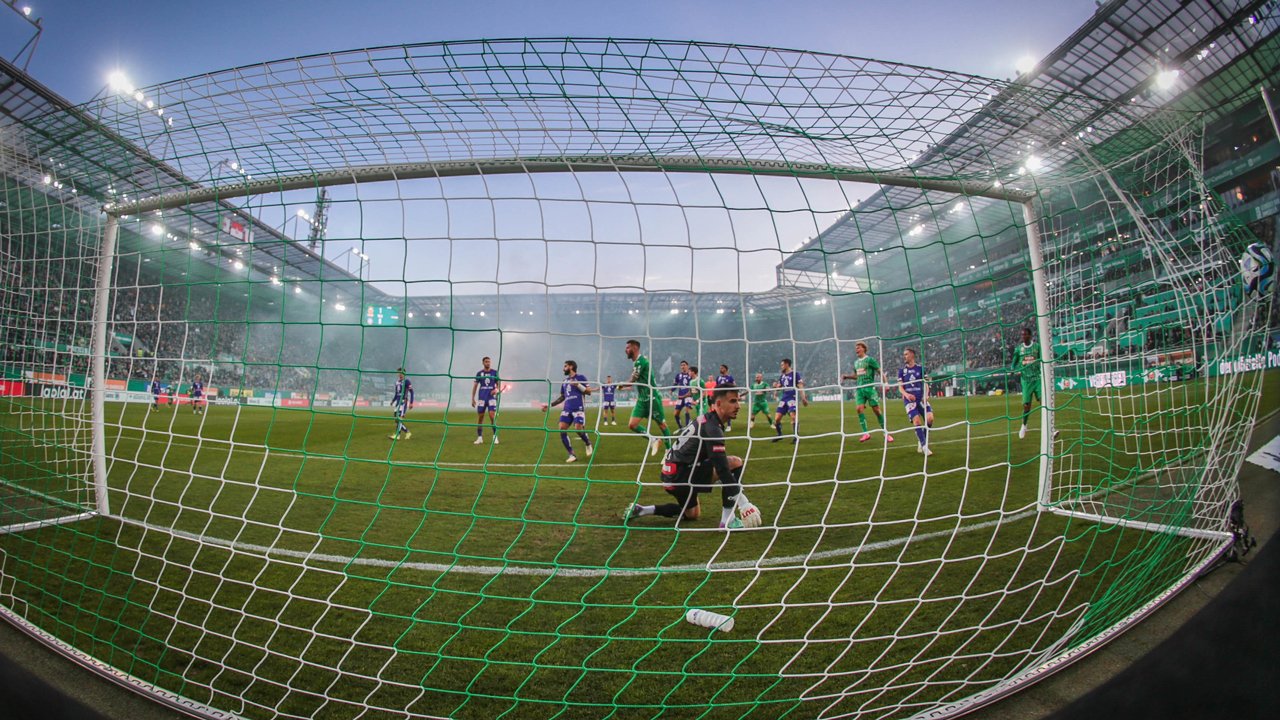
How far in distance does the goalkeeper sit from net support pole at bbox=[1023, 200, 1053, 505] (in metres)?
2.19

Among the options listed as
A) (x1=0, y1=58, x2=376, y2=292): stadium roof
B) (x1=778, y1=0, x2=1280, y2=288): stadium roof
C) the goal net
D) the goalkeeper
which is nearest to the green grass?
the goal net

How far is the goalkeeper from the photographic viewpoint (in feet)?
13.4

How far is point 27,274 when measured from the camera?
15.8 feet

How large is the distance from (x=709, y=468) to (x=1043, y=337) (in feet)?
10.1

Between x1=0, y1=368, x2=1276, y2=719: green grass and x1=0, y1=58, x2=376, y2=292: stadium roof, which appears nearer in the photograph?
x1=0, y1=368, x2=1276, y2=719: green grass

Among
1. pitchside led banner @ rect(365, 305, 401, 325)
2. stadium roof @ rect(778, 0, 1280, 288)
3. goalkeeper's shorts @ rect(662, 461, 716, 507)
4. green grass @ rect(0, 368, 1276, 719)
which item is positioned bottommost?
green grass @ rect(0, 368, 1276, 719)

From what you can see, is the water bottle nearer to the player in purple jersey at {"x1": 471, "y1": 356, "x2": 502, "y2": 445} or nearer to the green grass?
the green grass

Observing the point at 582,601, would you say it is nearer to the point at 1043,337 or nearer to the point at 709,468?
the point at 709,468

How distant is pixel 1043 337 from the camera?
174 inches

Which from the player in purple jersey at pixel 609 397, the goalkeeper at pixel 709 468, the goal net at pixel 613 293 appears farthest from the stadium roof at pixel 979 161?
the goalkeeper at pixel 709 468

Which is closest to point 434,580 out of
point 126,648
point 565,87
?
point 126,648

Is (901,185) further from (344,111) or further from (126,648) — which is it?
(126,648)

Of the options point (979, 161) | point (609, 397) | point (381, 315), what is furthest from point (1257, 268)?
point (609, 397)

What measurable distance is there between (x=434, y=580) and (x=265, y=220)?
2.47m
